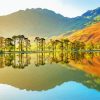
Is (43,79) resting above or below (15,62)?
above

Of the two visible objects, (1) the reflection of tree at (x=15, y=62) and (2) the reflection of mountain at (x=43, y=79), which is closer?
(2) the reflection of mountain at (x=43, y=79)

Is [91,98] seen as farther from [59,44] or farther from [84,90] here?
[59,44]

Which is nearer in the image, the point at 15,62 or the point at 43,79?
the point at 43,79

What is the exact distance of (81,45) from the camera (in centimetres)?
13475

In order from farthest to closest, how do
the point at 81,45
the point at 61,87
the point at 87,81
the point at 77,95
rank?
the point at 81,45 < the point at 87,81 < the point at 61,87 < the point at 77,95

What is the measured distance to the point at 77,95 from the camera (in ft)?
60.1

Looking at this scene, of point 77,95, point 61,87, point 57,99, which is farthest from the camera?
point 61,87

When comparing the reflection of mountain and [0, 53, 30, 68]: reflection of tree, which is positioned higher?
the reflection of mountain

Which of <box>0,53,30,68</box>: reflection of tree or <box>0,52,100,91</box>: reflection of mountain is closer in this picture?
<box>0,52,100,91</box>: reflection of mountain

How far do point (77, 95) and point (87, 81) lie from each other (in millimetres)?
6558

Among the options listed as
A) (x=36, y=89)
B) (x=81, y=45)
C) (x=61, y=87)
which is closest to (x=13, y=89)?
(x=36, y=89)

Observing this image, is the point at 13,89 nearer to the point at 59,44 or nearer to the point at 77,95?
the point at 77,95

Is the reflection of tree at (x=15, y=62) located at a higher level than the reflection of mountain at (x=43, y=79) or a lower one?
lower

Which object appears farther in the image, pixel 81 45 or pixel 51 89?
pixel 81 45
